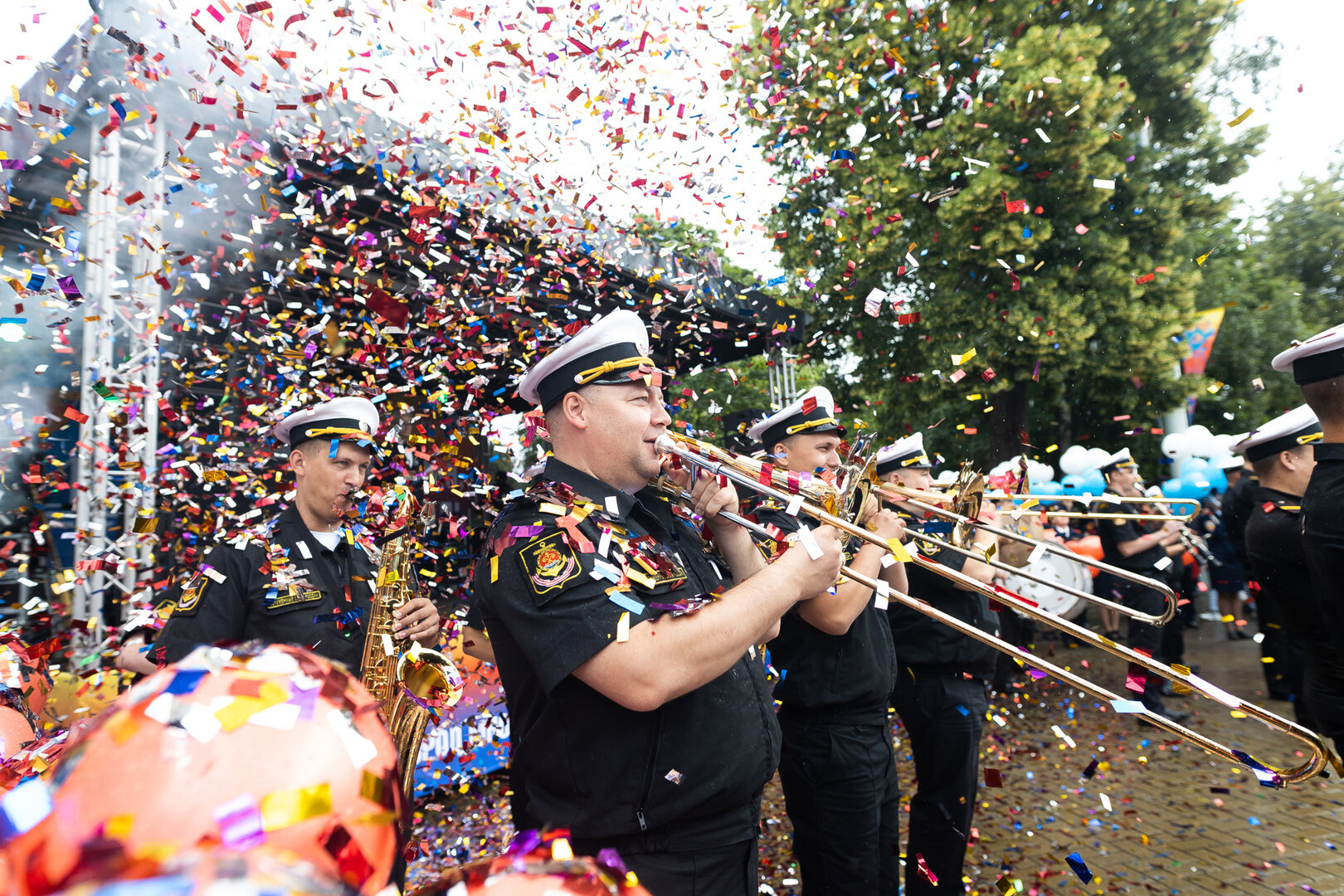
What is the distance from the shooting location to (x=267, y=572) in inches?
134

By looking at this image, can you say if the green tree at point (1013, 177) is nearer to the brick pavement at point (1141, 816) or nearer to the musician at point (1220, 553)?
the musician at point (1220, 553)

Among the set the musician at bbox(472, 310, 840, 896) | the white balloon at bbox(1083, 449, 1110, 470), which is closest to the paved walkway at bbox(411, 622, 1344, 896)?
the musician at bbox(472, 310, 840, 896)

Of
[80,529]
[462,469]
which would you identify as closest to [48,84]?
[80,529]

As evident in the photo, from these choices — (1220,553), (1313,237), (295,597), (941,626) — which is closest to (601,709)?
(295,597)

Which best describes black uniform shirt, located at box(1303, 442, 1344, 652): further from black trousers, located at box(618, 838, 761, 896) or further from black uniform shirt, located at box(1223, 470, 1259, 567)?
black uniform shirt, located at box(1223, 470, 1259, 567)

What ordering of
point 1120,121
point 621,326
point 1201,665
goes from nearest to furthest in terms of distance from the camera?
point 621,326
point 1201,665
point 1120,121

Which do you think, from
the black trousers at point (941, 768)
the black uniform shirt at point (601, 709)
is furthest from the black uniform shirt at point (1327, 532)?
the black uniform shirt at point (601, 709)

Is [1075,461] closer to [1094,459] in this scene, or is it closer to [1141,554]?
[1094,459]

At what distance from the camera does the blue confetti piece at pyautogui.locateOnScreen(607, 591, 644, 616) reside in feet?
6.49

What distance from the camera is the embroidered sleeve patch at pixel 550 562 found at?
2.01 m

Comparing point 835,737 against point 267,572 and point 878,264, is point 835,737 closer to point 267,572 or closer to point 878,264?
point 267,572

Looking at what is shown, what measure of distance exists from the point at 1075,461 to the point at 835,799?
10594 millimetres

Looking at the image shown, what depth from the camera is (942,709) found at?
13.4 feet

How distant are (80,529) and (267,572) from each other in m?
1.95
